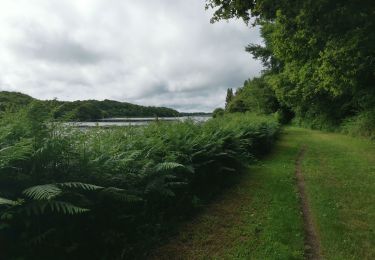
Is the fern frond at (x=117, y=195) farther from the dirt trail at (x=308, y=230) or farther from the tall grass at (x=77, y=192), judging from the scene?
the dirt trail at (x=308, y=230)

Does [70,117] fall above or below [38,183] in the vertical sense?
above

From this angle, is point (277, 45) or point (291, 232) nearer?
point (291, 232)

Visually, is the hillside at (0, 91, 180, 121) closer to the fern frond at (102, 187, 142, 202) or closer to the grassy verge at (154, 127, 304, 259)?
the fern frond at (102, 187, 142, 202)

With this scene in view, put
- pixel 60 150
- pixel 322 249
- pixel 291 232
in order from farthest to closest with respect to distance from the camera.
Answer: pixel 291 232 < pixel 322 249 < pixel 60 150

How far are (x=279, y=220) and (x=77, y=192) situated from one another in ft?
14.0

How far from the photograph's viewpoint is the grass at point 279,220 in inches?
221

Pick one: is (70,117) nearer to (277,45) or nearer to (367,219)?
(367,219)

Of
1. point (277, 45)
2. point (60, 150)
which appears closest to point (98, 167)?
point (60, 150)

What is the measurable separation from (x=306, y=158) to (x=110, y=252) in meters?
13.0

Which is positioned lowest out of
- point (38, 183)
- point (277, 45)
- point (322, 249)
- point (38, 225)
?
point (322, 249)

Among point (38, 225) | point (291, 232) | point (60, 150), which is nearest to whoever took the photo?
point (38, 225)

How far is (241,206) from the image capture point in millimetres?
8117

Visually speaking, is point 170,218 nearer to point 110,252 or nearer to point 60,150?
→ point 110,252

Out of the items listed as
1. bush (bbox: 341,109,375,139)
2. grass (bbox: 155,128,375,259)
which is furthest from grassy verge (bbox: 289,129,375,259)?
bush (bbox: 341,109,375,139)
